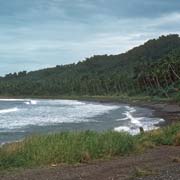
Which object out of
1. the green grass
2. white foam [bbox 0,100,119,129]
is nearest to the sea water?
white foam [bbox 0,100,119,129]

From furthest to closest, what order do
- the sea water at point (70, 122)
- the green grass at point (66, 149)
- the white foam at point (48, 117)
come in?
the white foam at point (48, 117) < the sea water at point (70, 122) < the green grass at point (66, 149)

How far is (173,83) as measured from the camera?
347 feet

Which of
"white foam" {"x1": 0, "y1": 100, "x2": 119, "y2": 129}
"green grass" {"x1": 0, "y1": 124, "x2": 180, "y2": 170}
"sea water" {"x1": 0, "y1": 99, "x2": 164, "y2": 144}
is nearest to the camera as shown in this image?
"green grass" {"x1": 0, "y1": 124, "x2": 180, "y2": 170}

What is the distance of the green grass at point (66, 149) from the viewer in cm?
1605

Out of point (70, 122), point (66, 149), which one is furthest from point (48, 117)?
point (66, 149)

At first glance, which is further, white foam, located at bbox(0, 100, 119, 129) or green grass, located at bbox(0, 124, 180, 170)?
white foam, located at bbox(0, 100, 119, 129)

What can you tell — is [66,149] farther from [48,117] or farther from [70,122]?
[48,117]

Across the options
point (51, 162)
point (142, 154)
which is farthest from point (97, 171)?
point (142, 154)

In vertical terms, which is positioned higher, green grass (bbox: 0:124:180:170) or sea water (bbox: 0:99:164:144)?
green grass (bbox: 0:124:180:170)

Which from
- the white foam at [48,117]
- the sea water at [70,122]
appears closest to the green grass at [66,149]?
the sea water at [70,122]

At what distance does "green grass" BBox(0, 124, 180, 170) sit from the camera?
16.0 m

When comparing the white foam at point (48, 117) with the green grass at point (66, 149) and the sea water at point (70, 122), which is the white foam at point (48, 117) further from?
the green grass at point (66, 149)

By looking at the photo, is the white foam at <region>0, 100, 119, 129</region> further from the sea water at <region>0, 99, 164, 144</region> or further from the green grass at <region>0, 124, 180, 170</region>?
the green grass at <region>0, 124, 180, 170</region>

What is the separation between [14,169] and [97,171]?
239cm
